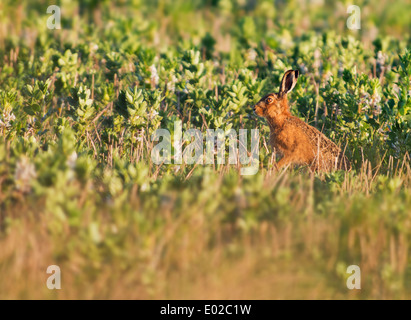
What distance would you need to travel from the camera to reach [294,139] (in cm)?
655

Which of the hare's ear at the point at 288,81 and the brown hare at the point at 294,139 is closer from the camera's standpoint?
the brown hare at the point at 294,139

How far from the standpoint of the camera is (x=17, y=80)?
786cm

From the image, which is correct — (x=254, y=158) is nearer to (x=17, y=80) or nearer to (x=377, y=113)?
(x=377, y=113)

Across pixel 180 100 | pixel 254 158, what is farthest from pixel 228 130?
pixel 180 100

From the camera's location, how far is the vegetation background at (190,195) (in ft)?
12.7

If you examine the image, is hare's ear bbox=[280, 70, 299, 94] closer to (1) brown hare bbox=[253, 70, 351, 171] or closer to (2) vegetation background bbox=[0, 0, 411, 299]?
(1) brown hare bbox=[253, 70, 351, 171]

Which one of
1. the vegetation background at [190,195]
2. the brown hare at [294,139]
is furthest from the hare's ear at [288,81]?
the vegetation background at [190,195]

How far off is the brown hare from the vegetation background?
0.70 feet

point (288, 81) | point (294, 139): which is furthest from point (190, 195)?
point (288, 81)

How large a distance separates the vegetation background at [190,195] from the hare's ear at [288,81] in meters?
0.48

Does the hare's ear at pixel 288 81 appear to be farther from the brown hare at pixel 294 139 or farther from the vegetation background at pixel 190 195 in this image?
the vegetation background at pixel 190 195

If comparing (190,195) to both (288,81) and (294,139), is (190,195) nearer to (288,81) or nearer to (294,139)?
(294,139)

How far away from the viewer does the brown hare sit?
6.34 m

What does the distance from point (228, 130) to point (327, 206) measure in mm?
2042
